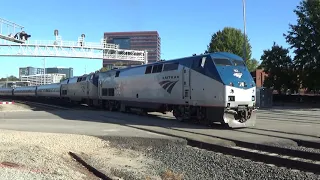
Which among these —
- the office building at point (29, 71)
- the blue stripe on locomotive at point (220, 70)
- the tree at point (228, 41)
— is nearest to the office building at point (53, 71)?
the office building at point (29, 71)

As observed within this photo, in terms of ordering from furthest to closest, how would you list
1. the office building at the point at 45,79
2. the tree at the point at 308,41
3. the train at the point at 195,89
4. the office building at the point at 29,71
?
the office building at the point at 29,71 < the office building at the point at 45,79 < the tree at the point at 308,41 < the train at the point at 195,89

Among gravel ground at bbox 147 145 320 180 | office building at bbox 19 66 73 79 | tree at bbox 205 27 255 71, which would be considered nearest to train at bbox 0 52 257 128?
gravel ground at bbox 147 145 320 180

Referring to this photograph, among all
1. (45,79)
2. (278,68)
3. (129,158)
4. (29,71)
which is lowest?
(129,158)

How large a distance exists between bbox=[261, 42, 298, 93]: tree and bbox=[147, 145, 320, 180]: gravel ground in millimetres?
35018

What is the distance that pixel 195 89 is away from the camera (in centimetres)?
1864

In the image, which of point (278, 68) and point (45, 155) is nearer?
point (45, 155)

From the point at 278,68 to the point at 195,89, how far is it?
1128 inches

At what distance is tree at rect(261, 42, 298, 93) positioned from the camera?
44.1m

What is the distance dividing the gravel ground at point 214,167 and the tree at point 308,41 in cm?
3185

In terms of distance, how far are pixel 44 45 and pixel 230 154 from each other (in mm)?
49906

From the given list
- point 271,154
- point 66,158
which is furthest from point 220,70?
point 66,158

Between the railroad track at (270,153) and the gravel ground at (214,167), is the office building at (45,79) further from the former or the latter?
the gravel ground at (214,167)

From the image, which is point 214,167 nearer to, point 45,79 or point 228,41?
point 228,41

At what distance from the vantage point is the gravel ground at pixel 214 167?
27.8 feet
